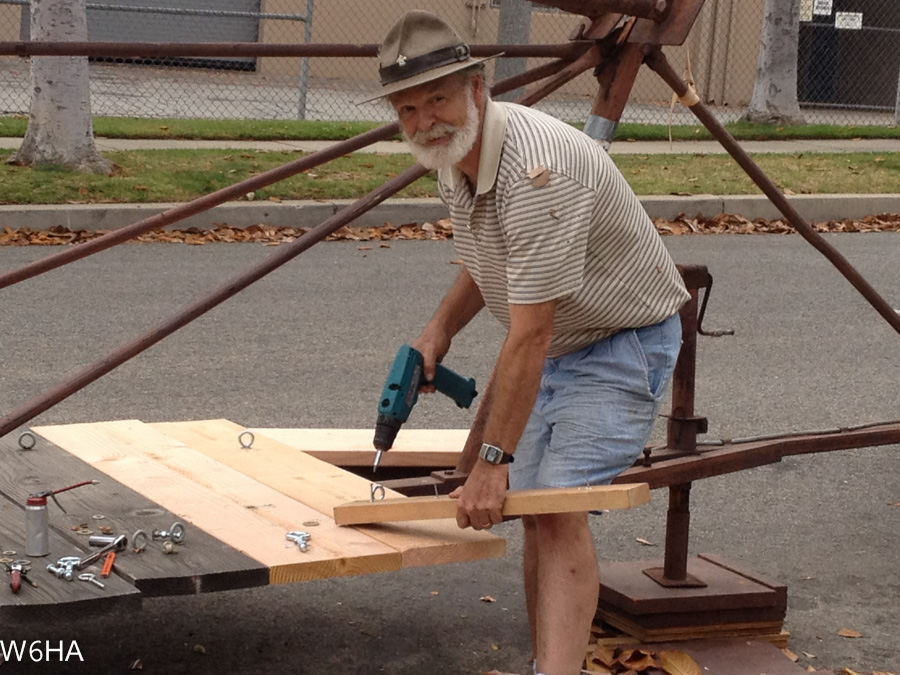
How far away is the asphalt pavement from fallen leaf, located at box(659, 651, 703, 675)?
1.30 ft

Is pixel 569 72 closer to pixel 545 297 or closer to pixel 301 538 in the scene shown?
pixel 545 297

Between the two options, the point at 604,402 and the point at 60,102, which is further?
the point at 60,102

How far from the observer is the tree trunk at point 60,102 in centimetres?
1058

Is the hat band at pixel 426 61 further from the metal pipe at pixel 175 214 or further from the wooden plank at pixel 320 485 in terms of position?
the wooden plank at pixel 320 485

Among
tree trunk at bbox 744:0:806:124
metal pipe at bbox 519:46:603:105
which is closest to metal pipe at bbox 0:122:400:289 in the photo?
metal pipe at bbox 519:46:603:105

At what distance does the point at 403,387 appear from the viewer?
3.67 metres

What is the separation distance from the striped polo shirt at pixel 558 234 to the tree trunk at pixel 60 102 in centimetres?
775

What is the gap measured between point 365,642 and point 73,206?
6671 mm

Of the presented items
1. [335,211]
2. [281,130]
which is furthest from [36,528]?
[281,130]

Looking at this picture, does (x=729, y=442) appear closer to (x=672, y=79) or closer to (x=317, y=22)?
(x=672, y=79)

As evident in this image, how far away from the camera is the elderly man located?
128 inches

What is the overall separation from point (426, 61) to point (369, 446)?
1.71 metres

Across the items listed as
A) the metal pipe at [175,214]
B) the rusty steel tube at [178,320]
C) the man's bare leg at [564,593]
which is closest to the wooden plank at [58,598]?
the rusty steel tube at [178,320]

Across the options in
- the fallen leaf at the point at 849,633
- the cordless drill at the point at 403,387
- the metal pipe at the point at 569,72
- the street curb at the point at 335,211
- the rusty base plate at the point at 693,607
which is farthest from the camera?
the street curb at the point at 335,211
